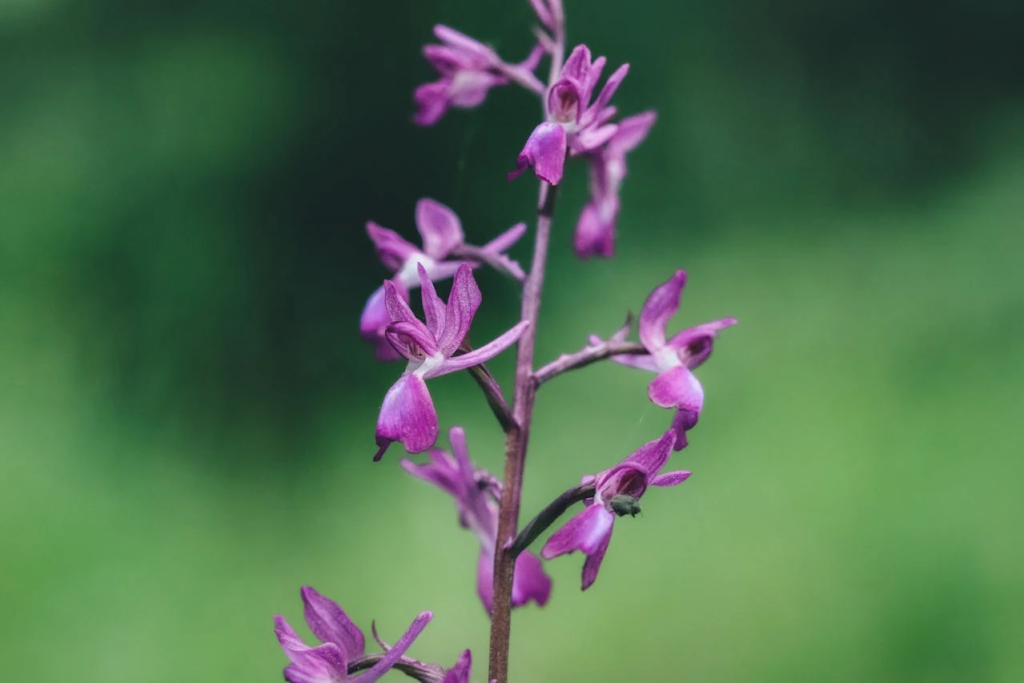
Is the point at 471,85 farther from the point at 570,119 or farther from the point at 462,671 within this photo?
the point at 462,671

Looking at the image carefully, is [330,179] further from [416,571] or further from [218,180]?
[416,571]

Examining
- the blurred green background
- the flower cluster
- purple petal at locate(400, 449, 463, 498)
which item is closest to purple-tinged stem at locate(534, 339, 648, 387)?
the flower cluster

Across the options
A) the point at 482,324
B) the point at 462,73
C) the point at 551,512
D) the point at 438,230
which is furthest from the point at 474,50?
the point at 482,324

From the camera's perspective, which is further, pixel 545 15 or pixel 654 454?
pixel 545 15

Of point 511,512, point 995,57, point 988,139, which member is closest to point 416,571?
point 511,512

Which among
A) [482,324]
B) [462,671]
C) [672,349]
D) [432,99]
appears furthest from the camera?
[482,324]

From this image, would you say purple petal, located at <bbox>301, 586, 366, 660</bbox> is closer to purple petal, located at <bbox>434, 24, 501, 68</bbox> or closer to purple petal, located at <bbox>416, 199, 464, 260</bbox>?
purple petal, located at <bbox>416, 199, 464, 260</bbox>

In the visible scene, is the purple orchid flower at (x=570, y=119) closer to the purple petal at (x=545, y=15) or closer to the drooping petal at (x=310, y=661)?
the purple petal at (x=545, y=15)
